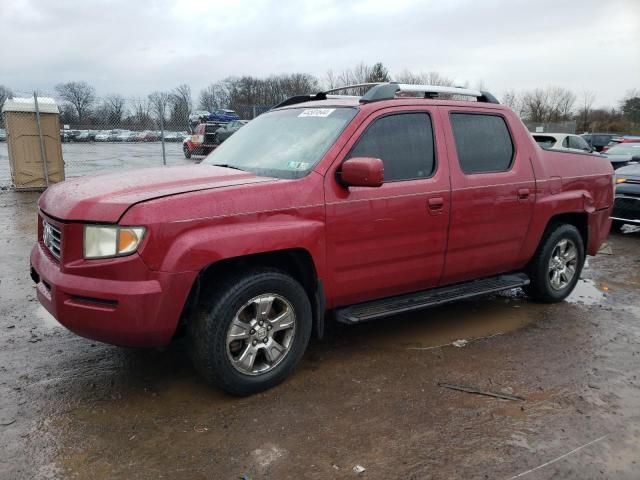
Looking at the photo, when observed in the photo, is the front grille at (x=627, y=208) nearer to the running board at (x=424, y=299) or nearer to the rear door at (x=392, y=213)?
the running board at (x=424, y=299)

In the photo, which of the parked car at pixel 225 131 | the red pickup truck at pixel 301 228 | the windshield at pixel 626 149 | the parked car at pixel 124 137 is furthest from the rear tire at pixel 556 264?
the parked car at pixel 124 137

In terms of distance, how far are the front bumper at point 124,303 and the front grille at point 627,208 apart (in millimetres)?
8145

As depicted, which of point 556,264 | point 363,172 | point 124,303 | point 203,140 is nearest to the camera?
point 124,303

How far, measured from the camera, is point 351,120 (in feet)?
12.3

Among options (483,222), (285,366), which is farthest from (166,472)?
(483,222)

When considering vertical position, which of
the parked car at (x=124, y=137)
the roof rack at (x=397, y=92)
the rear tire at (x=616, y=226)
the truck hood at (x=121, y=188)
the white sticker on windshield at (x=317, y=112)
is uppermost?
the roof rack at (x=397, y=92)

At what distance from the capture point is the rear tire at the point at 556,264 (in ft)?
16.5

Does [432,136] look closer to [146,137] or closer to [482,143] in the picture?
[482,143]

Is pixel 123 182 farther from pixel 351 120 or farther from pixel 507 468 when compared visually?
pixel 507 468

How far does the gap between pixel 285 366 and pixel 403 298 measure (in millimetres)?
1129

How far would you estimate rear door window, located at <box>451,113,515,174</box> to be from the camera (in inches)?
168

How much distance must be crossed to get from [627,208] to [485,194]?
19.0ft

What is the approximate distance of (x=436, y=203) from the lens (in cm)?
396

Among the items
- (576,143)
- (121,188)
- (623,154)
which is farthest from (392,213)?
(623,154)
